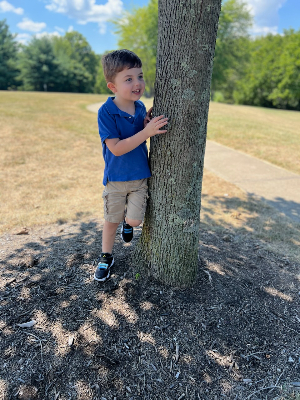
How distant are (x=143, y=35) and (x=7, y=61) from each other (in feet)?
60.0

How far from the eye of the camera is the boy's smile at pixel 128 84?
2.17 metres

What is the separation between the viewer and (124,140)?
2186mm

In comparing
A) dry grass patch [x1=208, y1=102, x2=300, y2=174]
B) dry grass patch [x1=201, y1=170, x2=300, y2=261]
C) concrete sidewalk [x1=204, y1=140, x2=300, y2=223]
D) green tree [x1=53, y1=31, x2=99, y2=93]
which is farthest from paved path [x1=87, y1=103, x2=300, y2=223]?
green tree [x1=53, y1=31, x2=99, y2=93]

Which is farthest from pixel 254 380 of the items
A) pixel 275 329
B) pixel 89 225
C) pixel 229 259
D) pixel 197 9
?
pixel 89 225

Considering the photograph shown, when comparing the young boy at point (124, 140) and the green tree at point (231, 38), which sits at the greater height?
the green tree at point (231, 38)

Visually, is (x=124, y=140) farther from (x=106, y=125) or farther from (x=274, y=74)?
(x=274, y=74)

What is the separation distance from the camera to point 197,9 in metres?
1.95

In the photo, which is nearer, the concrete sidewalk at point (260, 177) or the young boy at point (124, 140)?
the young boy at point (124, 140)

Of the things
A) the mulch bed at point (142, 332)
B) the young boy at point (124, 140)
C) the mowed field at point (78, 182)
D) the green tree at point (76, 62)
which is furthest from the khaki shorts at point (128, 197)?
the green tree at point (76, 62)

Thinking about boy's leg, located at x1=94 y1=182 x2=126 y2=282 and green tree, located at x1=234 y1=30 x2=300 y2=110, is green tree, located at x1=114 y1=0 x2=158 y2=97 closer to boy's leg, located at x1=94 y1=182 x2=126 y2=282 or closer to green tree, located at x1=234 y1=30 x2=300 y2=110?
green tree, located at x1=234 y1=30 x2=300 y2=110

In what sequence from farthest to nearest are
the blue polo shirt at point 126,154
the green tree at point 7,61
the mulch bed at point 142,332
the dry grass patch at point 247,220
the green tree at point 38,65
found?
the green tree at point 7,61 < the green tree at point 38,65 < the dry grass patch at point 247,220 < the blue polo shirt at point 126,154 < the mulch bed at point 142,332

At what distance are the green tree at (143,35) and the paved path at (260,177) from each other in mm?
28942

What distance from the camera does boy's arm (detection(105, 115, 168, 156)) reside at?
213 centimetres

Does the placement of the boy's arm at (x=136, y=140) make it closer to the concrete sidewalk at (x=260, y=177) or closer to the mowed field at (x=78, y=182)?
the mowed field at (x=78, y=182)
